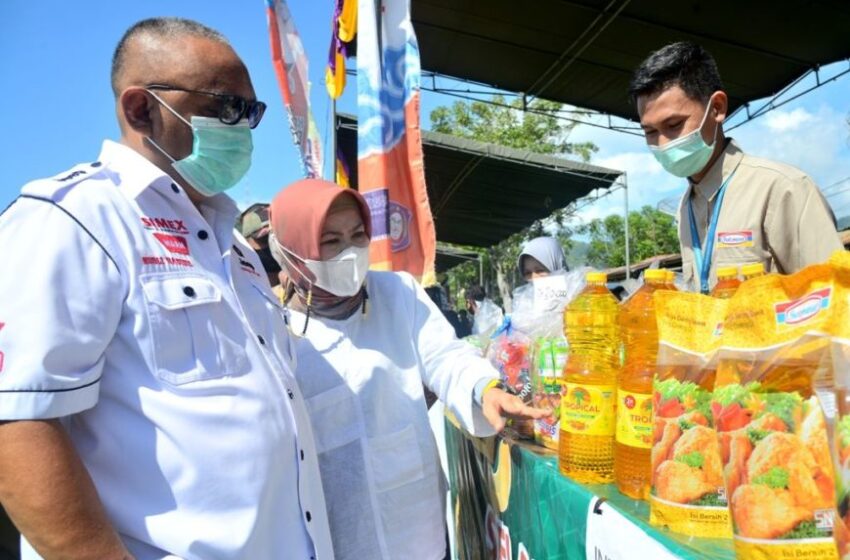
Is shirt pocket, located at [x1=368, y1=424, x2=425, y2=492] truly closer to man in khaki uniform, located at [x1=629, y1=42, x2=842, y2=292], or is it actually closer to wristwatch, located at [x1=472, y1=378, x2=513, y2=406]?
wristwatch, located at [x1=472, y1=378, x2=513, y2=406]

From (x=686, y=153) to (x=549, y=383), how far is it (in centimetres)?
99

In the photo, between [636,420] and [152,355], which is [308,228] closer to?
[152,355]

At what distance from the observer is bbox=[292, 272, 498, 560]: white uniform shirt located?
1689 millimetres

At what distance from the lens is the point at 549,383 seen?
1.64 m

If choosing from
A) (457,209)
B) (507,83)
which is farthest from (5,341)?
(457,209)

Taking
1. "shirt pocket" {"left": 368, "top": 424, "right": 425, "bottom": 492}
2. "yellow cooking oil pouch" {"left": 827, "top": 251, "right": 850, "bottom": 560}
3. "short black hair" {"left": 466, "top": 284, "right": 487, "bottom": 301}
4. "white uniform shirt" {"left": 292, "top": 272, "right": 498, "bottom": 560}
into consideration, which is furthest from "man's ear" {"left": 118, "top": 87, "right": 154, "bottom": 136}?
"short black hair" {"left": 466, "top": 284, "right": 487, "bottom": 301}

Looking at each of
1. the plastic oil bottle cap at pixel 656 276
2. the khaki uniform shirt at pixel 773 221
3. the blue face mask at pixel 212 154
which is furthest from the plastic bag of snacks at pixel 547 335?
the blue face mask at pixel 212 154

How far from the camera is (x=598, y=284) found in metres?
1.45

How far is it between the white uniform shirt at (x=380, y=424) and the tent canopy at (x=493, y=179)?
18.6 feet

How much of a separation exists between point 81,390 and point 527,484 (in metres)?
1.11

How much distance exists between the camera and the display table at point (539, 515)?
1.02 meters

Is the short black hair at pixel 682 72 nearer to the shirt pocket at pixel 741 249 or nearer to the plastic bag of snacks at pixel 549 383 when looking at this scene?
the shirt pocket at pixel 741 249

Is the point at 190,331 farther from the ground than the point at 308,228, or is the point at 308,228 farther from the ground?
the point at 308,228

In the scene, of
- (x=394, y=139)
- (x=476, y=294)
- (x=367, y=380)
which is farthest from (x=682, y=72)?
(x=476, y=294)
